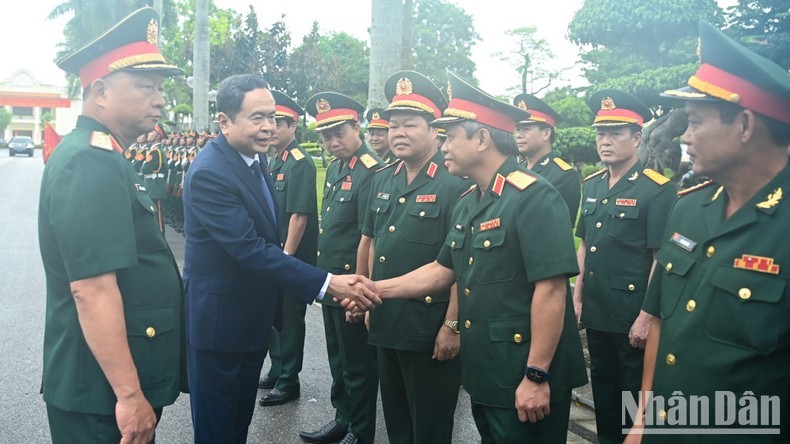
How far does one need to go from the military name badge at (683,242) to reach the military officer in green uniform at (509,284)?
39cm

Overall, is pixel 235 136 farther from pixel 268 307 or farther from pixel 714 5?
pixel 714 5

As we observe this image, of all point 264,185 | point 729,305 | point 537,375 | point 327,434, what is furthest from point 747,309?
point 327,434

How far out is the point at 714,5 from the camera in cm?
2056

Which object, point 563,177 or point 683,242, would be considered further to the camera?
point 563,177

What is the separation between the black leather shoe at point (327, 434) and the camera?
14.6 ft

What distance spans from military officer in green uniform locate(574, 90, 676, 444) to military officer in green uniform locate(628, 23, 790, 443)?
1757 millimetres

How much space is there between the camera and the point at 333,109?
522cm

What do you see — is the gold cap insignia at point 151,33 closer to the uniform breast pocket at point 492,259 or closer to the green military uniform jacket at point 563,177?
the uniform breast pocket at point 492,259

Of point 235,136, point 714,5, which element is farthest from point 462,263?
point 714,5

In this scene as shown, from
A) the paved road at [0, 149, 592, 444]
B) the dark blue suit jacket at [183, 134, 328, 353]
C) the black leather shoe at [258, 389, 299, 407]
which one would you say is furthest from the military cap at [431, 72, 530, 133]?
the black leather shoe at [258, 389, 299, 407]

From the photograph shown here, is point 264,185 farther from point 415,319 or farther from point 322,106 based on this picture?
point 322,106

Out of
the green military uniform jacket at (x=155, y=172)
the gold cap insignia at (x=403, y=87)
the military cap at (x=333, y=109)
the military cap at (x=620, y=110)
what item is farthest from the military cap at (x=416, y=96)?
the green military uniform jacket at (x=155, y=172)

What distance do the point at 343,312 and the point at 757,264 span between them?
2882mm

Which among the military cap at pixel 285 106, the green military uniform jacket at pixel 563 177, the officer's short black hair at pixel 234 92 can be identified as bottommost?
the green military uniform jacket at pixel 563 177
